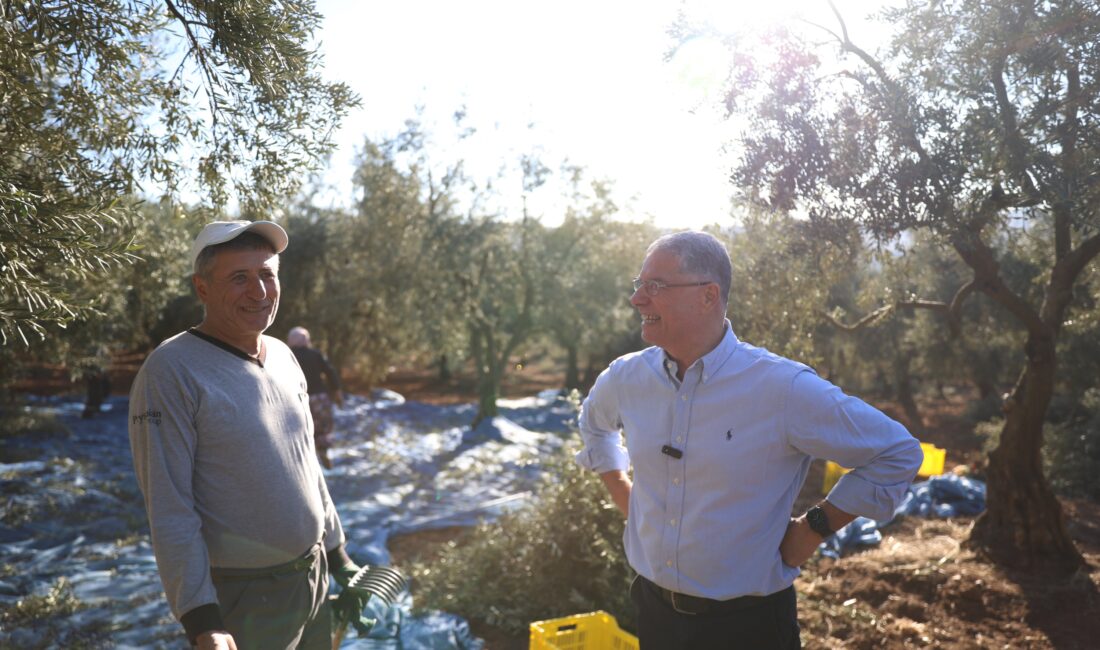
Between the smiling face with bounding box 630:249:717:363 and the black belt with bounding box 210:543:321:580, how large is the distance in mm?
1367

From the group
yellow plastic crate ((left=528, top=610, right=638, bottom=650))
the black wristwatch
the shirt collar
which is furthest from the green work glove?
the black wristwatch

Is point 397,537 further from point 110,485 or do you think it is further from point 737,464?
point 737,464

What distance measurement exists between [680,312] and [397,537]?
6.20 meters

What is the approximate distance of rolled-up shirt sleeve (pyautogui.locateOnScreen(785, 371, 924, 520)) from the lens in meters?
2.22

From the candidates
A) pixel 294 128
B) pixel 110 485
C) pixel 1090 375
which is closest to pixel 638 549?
pixel 294 128

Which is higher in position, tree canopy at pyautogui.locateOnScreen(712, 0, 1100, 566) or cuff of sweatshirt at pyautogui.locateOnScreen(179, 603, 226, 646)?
tree canopy at pyautogui.locateOnScreen(712, 0, 1100, 566)

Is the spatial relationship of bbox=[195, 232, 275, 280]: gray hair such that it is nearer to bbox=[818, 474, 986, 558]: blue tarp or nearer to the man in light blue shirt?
the man in light blue shirt

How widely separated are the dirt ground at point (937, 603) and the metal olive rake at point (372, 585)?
2.34 metres

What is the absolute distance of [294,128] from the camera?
3508 mm

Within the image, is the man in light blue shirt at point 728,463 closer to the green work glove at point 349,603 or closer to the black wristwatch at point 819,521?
the black wristwatch at point 819,521

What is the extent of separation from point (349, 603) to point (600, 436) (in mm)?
1183

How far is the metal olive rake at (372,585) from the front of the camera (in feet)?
9.51

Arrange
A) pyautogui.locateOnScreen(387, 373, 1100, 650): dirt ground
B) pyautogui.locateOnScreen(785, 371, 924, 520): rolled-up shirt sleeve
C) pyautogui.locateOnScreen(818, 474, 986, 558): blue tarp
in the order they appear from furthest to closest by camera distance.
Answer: pyautogui.locateOnScreen(818, 474, 986, 558): blue tarp → pyautogui.locateOnScreen(387, 373, 1100, 650): dirt ground → pyautogui.locateOnScreen(785, 371, 924, 520): rolled-up shirt sleeve

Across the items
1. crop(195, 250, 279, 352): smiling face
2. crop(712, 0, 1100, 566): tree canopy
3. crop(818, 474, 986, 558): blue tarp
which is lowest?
crop(818, 474, 986, 558): blue tarp
